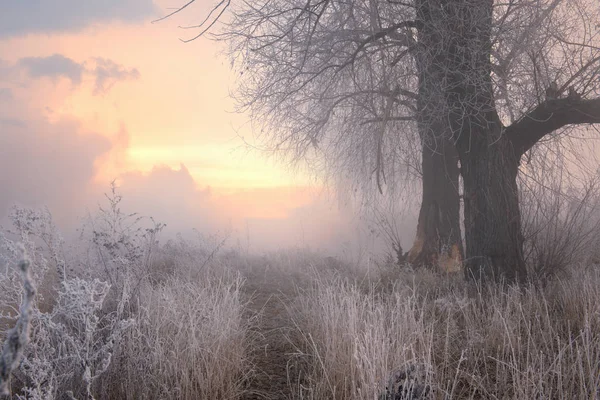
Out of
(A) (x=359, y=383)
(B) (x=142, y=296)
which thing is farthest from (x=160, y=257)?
(A) (x=359, y=383)

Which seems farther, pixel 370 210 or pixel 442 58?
pixel 370 210

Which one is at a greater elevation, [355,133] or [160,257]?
[355,133]

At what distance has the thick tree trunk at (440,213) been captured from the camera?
913 centimetres

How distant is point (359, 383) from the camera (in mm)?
3346

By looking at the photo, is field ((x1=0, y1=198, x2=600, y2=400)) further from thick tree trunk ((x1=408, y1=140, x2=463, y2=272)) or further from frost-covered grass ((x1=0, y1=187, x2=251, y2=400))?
thick tree trunk ((x1=408, y1=140, x2=463, y2=272))

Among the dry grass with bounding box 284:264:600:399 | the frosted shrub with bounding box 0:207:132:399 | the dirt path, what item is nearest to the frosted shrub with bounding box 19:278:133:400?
the frosted shrub with bounding box 0:207:132:399

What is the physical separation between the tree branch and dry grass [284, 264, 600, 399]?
2.03 meters

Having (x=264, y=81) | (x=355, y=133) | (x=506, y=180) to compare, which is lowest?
(x=506, y=180)

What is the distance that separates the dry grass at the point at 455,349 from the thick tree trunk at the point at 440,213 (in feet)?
10.1

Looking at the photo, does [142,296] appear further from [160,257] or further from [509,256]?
[160,257]

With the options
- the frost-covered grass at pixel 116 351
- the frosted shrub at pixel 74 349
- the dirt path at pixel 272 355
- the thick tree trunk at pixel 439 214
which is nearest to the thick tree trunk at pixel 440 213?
the thick tree trunk at pixel 439 214

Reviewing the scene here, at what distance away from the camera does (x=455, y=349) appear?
4.23 m

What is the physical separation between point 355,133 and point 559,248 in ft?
11.7

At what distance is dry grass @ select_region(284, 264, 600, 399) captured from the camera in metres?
3.00
